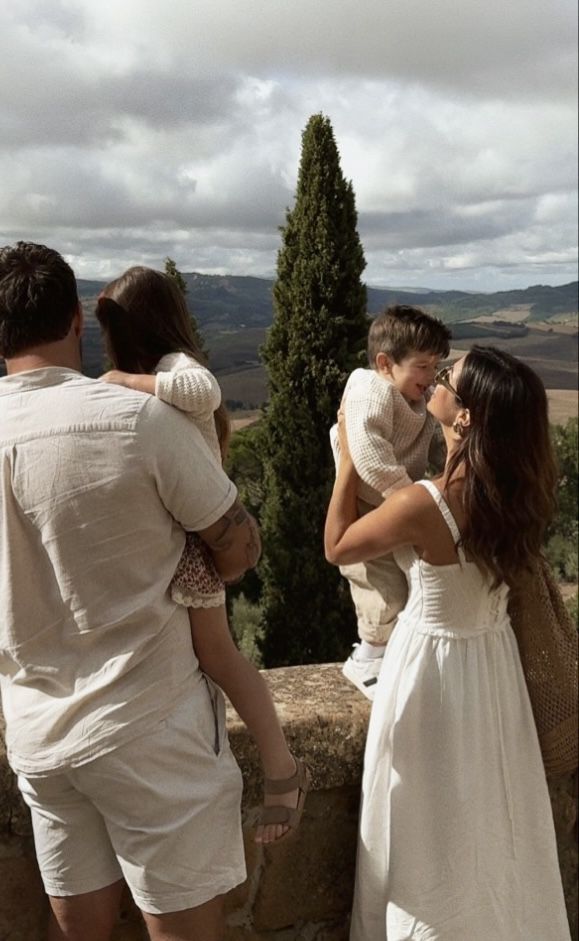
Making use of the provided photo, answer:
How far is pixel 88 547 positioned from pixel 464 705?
0.86 m

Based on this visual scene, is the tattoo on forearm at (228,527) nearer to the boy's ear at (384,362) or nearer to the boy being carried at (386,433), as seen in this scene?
the boy being carried at (386,433)

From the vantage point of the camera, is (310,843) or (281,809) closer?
(281,809)

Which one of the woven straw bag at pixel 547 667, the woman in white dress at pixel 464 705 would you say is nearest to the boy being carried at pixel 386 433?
the woman in white dress at pixel 464 705

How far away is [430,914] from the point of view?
1661mm

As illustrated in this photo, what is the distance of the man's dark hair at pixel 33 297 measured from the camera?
3.73 feet

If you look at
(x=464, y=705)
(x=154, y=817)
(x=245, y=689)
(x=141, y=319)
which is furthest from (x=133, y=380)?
(x=464, y=705)

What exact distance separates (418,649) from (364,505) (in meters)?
0.33

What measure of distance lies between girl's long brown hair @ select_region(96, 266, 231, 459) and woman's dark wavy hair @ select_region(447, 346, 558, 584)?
19.9 inches

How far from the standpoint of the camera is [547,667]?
5.72ft

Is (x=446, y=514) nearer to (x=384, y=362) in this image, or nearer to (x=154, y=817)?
(x=384, y=362)

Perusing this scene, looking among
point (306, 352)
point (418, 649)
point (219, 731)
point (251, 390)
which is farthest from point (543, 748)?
point (306, 352)

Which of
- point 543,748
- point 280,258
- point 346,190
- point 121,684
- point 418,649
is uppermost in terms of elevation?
point 346,190

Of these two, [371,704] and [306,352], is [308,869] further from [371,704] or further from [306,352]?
[306,352]

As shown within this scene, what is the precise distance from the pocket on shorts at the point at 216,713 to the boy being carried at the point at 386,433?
23.0 inches
